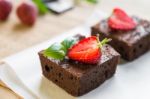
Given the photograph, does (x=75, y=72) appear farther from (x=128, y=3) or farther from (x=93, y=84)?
(x=128, y=3)

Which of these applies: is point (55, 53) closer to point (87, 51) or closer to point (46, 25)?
point (87, 51)

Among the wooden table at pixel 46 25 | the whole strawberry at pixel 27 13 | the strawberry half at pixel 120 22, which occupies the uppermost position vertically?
the strawberry half at pixel 120 22

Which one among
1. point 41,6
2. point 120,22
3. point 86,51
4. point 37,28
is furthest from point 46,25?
point 86,51

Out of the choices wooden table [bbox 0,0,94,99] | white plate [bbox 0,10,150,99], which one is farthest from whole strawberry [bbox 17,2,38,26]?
white plate [bbox 0,10,150,99]

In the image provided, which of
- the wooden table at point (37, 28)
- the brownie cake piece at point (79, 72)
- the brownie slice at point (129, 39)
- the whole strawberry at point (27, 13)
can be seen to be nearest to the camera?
the brownie cake piece at point (79, 72)

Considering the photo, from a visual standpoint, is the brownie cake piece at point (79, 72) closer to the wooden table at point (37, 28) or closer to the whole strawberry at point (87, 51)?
the whole strawberry at point (87, 51)

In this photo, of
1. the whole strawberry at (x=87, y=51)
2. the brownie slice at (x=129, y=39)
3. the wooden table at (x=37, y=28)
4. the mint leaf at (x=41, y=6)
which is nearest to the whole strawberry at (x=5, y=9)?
the wooden table at (x=37, y=28)
